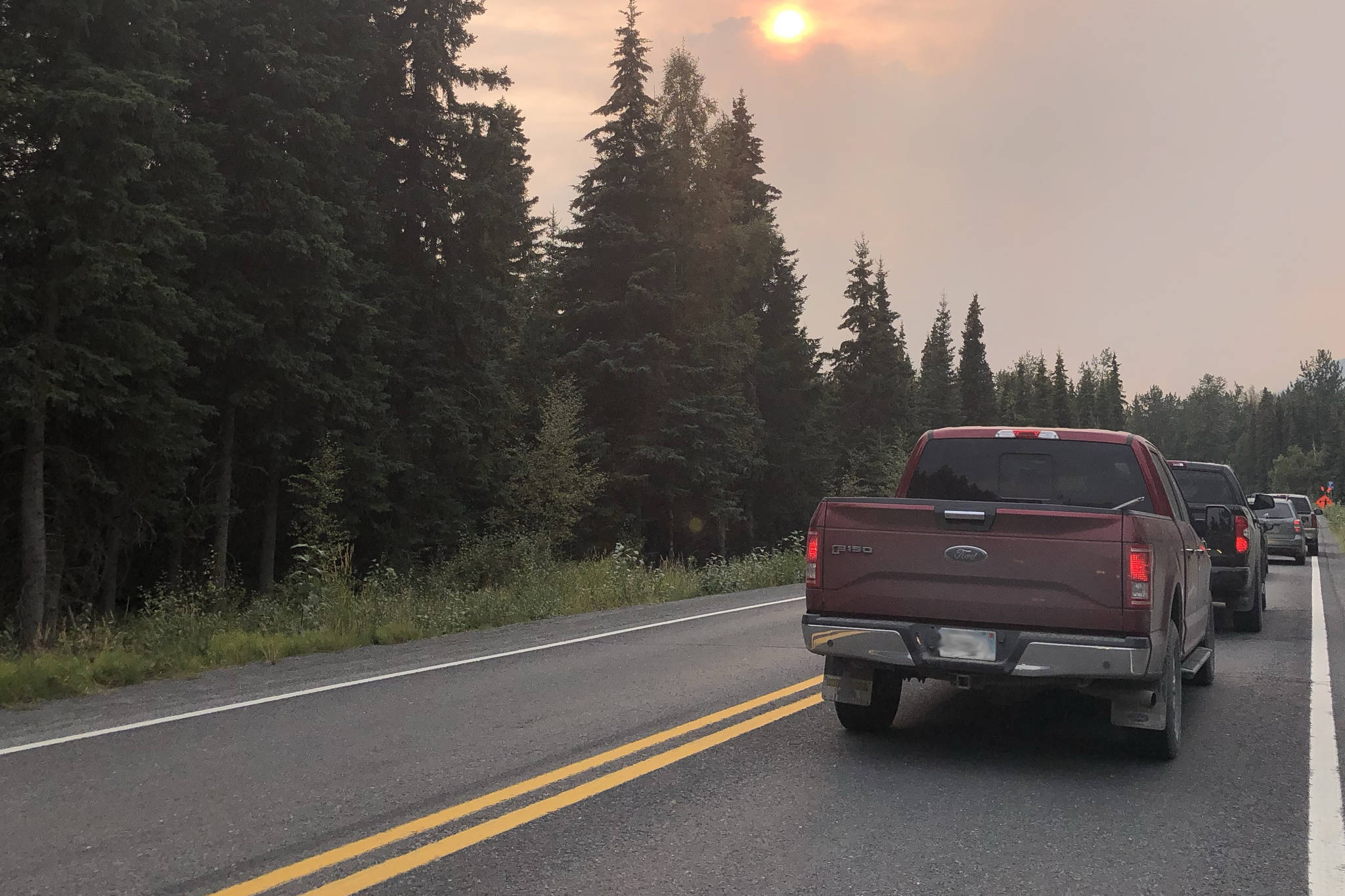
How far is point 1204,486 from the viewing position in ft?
44.6

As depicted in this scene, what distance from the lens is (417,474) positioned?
2664cm

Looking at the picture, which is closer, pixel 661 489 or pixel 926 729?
pixel 926 729

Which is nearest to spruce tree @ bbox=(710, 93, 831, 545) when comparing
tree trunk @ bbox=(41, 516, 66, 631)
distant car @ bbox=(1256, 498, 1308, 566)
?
distant car @ bbox=(1256, 498, 1308, 566)

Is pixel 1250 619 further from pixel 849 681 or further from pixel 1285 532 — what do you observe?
pixel 1285 532

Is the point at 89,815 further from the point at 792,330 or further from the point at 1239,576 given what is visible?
the point at 792,330

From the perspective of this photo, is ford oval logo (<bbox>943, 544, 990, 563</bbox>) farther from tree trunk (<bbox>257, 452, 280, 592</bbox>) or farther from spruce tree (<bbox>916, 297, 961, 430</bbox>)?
spruce tree (<bbox>916, 297, 961, 430</bbox>)

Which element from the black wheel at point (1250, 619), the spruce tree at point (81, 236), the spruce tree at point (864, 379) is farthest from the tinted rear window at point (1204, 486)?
the spruce tree at point (864, 379)

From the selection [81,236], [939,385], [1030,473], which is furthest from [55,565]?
[939,385]

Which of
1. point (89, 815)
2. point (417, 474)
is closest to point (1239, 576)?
point (89, 815)

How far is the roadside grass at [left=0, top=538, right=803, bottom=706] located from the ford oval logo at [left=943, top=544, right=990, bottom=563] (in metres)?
7.21

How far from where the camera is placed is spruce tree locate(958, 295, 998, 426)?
93125 mm

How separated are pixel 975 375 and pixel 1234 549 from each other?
84.8 m

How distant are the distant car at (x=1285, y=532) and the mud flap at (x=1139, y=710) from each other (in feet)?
73.9

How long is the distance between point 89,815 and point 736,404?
3634 cm
